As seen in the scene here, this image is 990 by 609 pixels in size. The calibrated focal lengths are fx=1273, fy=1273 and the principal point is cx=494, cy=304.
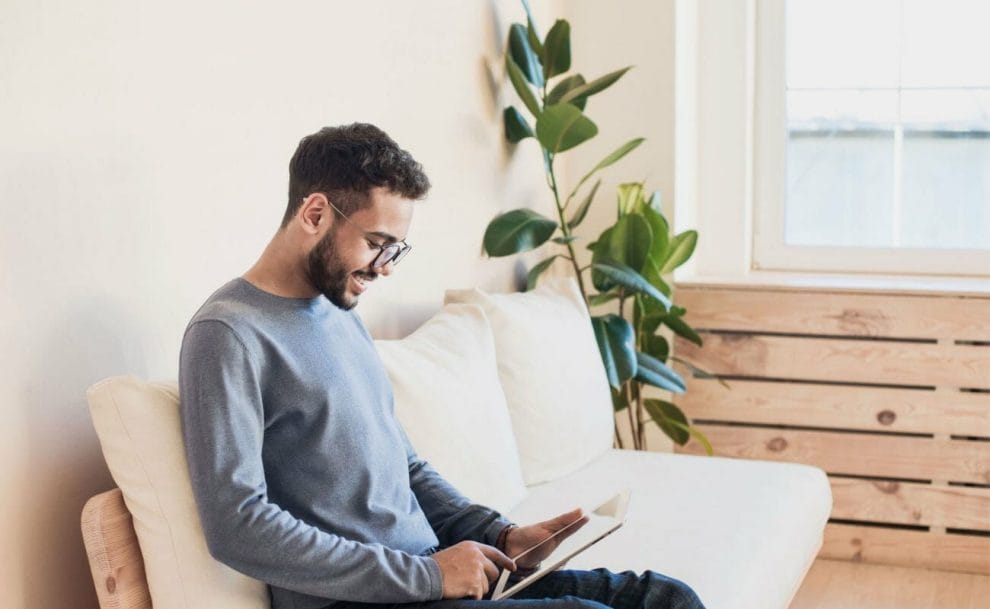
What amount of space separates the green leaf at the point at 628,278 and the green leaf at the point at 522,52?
50cm

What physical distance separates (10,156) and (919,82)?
8.79 ft

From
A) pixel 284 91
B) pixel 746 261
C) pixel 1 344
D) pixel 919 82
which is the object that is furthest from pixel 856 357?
pixel 1 344

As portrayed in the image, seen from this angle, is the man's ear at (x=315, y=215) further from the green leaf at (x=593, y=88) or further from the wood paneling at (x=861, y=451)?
the wood paneling at (x=861, y=451)

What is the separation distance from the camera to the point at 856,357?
335 centimetres

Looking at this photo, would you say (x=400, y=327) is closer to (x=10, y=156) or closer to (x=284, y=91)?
(x=284, y=91)

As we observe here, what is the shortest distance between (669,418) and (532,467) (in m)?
0.78

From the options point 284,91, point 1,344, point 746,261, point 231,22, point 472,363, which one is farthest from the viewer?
point 746,261

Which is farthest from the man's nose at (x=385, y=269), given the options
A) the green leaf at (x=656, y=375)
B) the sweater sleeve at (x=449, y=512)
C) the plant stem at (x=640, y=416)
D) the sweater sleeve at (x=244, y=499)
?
the plant stem at (x=640, y=416)

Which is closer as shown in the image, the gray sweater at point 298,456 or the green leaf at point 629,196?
the gray sweater at point 298,456

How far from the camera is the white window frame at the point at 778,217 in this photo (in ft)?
11.8

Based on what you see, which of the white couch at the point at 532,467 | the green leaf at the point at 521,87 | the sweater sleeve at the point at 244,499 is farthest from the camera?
the green leaf at the point at 521,87

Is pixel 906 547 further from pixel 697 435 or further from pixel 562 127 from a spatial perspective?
pixel 562 127

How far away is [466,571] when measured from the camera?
1.68 meters

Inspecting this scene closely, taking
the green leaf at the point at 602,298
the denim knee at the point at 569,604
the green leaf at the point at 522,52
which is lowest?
the denim knee at the point at 569,604
